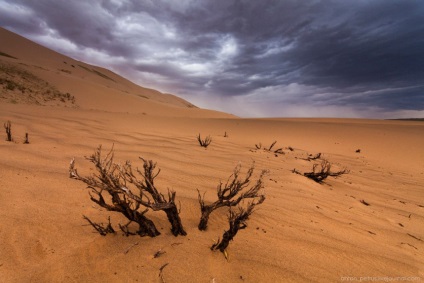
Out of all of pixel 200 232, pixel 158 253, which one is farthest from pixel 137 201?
pixel 200 232

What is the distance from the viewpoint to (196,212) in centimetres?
205

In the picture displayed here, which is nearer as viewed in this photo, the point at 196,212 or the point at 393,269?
the point at 393,269

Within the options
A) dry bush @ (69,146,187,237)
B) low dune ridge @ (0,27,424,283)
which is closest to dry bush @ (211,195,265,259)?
low dune ridge @ (0,27,424,283)

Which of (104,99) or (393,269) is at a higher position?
(104,99)

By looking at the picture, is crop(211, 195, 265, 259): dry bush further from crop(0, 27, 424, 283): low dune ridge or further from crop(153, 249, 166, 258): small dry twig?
crop(153, 249, 166, 258): small dry twig

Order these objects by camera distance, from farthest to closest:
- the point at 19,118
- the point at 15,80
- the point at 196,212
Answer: the point at 15,80 → the point at 19,118 → the point at 196,212

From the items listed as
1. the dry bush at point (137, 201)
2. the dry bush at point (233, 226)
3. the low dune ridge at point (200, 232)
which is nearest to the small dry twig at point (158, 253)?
the low dune ridge at point (200, 232)

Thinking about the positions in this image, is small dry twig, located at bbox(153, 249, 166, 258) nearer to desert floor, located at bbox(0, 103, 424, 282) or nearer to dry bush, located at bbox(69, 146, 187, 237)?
desert floor, located at bbox(0, 103, 424, 282)

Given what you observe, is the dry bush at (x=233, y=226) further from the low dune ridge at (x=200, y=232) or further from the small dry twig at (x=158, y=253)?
the small dry twig at (x=158, y=253)

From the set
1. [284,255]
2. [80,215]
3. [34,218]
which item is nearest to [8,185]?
[34,218]

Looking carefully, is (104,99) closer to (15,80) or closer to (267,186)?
(15,80)

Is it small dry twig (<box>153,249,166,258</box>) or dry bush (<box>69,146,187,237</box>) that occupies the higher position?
dry bush (<box>69,146,187,237</box>)

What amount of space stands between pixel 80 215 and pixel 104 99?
16.2m

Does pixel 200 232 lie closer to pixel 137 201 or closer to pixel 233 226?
pixel 233 226
